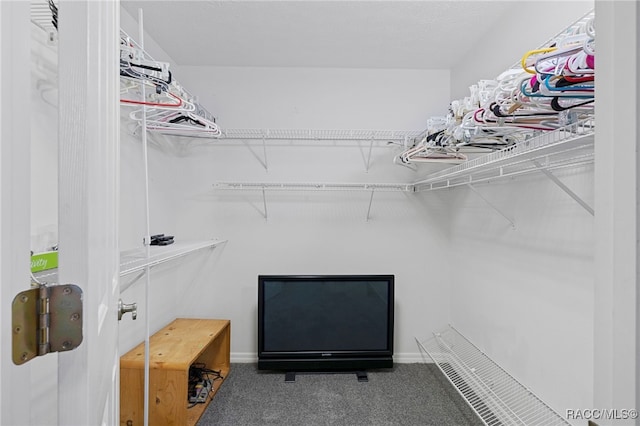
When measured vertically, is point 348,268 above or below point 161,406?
above

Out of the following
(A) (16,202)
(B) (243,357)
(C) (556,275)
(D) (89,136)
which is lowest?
(B) (243,357)

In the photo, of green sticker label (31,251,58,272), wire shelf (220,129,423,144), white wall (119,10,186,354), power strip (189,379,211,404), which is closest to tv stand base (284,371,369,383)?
power strip (189,379,211,404)

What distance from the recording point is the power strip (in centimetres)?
189

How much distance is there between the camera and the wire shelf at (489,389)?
1452 mm

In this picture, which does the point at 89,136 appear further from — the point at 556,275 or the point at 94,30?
the point at 556,275

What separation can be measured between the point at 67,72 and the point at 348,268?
227cm

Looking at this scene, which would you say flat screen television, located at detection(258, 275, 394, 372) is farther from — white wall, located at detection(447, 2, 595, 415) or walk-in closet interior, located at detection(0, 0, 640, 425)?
white wall, located at detection(447, 2, 595, 415)

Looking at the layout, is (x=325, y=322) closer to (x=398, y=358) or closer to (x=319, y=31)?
(x=398, y=358)

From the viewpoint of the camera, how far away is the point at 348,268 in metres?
2.53

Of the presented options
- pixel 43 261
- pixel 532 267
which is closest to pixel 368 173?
pixel 532 267

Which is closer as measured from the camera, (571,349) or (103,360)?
(103,360)

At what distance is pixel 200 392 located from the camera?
1951 millimetres

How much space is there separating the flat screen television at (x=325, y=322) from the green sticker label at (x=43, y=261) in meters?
1.35

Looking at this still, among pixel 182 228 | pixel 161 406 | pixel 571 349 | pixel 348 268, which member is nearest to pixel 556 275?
pixel 571 349
